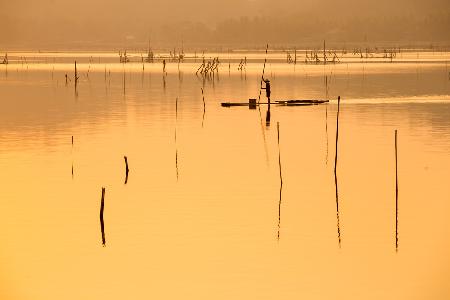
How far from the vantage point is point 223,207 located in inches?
627

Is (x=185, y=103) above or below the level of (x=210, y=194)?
above

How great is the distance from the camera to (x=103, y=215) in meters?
15.4

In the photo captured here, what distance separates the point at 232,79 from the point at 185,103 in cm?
1713

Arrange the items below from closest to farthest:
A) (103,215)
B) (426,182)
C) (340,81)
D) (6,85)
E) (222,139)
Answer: (103,215) → (426,182) → (222,139) → (6,85) → (340,81)

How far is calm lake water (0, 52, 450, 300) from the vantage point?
12125mm

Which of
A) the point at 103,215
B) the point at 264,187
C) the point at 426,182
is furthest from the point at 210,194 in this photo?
the point at 426,182

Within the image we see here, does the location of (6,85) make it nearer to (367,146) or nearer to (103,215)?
(367,146)

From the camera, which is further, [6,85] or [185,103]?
[6,85]

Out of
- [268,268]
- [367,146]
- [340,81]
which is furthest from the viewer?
[340,81]

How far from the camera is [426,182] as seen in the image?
59.2 ft

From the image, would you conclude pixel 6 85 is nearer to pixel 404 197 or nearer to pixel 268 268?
pixel 404 197

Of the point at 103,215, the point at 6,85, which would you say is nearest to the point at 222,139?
the point at 103,215

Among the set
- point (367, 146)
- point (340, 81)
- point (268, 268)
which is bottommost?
point (268, 268)

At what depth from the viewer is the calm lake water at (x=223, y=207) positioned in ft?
39.8
